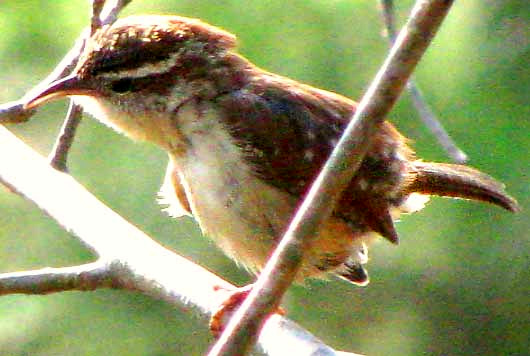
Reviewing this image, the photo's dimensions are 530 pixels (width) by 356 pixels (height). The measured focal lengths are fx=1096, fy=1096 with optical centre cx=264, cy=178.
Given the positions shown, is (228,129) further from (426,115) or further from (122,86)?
(426,115)

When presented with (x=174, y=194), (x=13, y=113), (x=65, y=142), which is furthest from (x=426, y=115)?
(x=13, y=113)

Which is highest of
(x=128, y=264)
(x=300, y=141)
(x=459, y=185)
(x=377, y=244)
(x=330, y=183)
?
(x=330, y=183)

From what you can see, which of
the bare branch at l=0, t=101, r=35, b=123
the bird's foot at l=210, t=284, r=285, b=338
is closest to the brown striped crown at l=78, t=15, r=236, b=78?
the bare branch at l=0, t=101, r=35, b=123

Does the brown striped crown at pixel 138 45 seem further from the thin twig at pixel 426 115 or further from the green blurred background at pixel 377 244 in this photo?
the green blurred background at pixel 377 244

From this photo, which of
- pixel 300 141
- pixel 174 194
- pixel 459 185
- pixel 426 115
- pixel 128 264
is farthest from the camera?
pixel 459 185

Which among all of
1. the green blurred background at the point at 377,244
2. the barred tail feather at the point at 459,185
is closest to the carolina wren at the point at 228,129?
the barred tail feather at the point at 459,185

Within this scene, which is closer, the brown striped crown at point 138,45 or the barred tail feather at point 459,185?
the brown striped crown at point 138,45

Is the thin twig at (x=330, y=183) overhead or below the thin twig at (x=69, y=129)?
overhead
